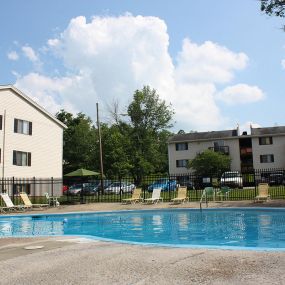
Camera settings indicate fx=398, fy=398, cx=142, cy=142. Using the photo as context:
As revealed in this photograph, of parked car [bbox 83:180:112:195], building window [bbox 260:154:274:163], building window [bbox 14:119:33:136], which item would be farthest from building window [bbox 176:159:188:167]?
building window [bbox 14:119:33:136]

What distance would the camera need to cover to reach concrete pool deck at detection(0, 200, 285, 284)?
5.98 m

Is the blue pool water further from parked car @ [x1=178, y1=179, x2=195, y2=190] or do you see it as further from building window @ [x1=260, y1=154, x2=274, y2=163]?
building window @ [x1=260, y1=154, x2=274, y2=163]

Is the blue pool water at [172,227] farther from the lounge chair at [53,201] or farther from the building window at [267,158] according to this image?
the building window at [267,158]

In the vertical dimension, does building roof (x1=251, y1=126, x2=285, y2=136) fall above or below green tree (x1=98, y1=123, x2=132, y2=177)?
above

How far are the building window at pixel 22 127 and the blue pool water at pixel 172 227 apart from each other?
577 inches

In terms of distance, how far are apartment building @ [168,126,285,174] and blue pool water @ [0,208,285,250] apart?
→ 3705 cm

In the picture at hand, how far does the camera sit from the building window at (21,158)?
1346 inches

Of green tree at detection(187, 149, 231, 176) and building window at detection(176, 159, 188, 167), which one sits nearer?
green tree at detection(187, 149, 231, 176)

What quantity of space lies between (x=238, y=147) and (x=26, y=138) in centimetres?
3288

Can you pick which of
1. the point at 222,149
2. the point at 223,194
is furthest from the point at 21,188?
the point at 222,149

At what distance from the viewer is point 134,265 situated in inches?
275

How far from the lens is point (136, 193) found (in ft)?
84.7

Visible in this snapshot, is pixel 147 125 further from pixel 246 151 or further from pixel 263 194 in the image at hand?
pixel 263 194

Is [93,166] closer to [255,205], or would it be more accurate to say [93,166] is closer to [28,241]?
[255,205]
